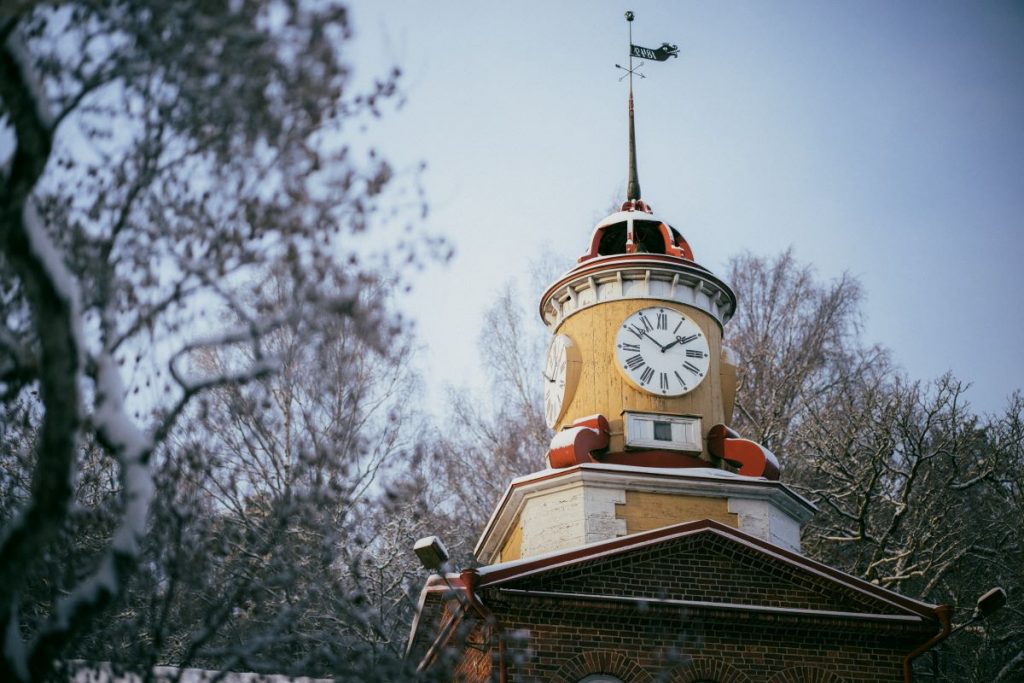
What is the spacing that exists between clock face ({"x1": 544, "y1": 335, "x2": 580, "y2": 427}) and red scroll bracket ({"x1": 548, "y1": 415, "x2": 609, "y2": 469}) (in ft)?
2.63

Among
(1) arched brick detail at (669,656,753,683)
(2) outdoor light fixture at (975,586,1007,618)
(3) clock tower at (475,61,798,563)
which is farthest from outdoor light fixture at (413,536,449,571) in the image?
(2) outdoor light fixture at (975,586,1007,618)

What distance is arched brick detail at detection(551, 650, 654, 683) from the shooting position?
11812 millimetres

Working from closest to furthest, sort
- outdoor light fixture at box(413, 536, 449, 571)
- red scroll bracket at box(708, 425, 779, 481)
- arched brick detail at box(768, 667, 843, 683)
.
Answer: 1. outdoor light fixture at box(413, 536, 449, 571)
2. arched brick detail at box(768, 667, 843, 683)
3. red scroll bracket at box(708, 425, 779, 481)

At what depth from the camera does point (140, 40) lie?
677cm

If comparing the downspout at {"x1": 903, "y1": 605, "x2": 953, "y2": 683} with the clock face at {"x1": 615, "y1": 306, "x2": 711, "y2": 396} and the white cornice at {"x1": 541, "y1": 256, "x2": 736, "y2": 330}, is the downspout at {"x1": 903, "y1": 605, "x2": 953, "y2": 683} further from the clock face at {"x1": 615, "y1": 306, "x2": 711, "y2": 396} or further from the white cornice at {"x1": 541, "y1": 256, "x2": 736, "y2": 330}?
the white cornice at {"x1": 541, "y1": 256, "x2": 736, "y2": 330}

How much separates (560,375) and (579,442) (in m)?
1.69

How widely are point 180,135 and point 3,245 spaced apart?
1.65 meters

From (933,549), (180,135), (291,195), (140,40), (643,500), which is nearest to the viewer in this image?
(140,40)

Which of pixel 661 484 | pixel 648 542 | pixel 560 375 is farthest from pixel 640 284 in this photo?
pixel 648 542

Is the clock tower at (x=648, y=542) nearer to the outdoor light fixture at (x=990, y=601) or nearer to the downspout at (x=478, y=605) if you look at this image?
the downspout at (x=478, y=605)

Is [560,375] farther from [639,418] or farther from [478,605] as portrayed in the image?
[478,605]

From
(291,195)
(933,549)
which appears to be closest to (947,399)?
(933,549)

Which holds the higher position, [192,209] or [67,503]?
[192,209]

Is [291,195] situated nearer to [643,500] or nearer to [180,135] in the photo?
[180,135]
